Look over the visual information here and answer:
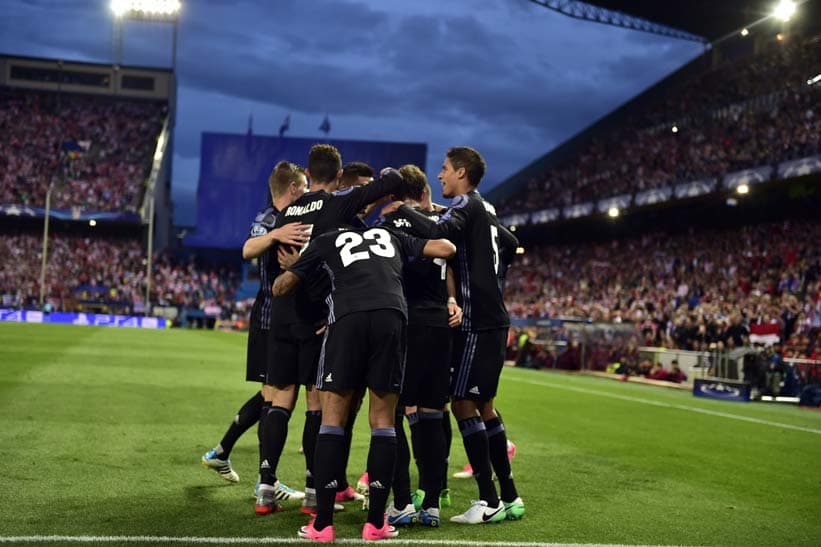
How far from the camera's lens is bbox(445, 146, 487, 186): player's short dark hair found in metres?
6.41

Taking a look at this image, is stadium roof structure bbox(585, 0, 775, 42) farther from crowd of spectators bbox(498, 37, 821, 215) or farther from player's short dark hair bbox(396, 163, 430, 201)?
player's short dark hair bbox(396, 163, 430, 201)

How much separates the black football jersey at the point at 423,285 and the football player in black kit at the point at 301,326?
0.72ft

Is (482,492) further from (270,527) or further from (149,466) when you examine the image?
(149,466)

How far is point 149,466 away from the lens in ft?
25.9

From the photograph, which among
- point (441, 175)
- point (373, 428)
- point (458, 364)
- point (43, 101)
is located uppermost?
point (43, 101)

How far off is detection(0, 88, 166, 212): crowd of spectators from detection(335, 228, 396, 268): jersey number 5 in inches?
2214

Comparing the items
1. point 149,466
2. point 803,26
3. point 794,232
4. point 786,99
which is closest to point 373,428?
point 149,466

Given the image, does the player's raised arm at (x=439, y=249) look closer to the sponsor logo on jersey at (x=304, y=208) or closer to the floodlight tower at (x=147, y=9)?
the sponsor logo on jersey at (x=304, y=208)

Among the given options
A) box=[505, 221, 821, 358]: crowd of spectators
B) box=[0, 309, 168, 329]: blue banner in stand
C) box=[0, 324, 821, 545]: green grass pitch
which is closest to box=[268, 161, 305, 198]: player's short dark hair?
box=[0, 324, 821, 545]: green grass pitch

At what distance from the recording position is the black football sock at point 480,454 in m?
6.25

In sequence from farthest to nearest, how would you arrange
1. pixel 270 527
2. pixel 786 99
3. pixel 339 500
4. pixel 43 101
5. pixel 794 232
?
pixel 43 101 → pixel 786 99 → pixel 794 232 → pixel 339 500 → pixel 270 527

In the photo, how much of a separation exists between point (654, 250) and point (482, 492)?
37.4m

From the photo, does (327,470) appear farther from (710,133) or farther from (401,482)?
(710,133)

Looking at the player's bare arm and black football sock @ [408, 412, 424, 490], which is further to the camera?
the player's bare arm
